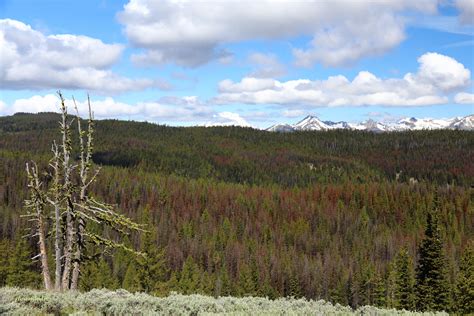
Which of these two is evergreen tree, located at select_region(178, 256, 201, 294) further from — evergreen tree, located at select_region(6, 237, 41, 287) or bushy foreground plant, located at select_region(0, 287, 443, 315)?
bushy foreground plant, located at select_region(0, 287, 443, 315)

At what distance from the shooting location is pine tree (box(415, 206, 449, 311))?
49.7 metres

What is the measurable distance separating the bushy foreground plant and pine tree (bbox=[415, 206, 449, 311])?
4096 centimetres

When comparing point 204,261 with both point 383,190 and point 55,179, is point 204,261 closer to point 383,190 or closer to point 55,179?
point 383,190

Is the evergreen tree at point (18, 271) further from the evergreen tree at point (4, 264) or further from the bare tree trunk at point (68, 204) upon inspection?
the bare tree trunk at point (68, 204)

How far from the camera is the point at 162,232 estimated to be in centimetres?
14712

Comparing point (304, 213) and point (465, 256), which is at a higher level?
point (465, 256)

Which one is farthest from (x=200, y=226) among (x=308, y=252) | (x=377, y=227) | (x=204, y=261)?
(x=377, y=227)

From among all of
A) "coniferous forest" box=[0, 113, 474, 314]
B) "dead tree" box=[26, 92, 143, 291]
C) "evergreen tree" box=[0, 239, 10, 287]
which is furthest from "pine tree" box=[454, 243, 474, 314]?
"evergreen tree" box=[0, 239, 10, 287]

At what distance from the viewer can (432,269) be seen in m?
51.0

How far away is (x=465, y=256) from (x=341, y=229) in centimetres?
11765

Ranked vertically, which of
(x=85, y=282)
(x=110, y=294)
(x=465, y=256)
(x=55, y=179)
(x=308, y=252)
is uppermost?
(x=55, y=179)

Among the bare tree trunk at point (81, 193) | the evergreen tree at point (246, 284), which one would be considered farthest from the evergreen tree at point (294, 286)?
the bare tree trunk at point (81, 193)

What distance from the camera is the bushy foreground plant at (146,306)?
11.4 meters

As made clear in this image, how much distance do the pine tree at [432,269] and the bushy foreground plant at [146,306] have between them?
41.0 m
